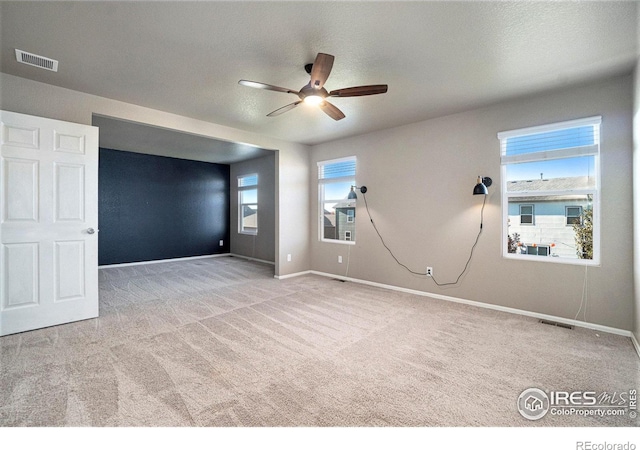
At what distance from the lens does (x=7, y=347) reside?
2.50m

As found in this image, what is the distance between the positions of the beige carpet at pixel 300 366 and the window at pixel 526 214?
1149 millimetres

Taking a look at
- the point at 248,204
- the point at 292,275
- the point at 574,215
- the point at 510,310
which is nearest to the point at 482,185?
the point at 574,215

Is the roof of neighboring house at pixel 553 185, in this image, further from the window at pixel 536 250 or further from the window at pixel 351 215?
the window at pixel 351 215

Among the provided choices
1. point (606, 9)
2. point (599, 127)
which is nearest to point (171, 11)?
point (606, 9)

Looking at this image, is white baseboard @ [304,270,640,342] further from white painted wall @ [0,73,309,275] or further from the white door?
the white door

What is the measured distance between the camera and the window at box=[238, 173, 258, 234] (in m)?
7.49

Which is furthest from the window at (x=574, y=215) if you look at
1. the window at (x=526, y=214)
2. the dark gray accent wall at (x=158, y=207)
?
the dark gray accent wall at (x=158, y=207)

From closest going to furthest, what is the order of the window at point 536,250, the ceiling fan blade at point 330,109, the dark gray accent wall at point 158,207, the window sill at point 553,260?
the ceiling fan blade at point 330,109 → the window sill at point 553,260 → the window at point 536,250 → the dark gray accent wall at point 158,207

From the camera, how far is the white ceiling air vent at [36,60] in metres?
2.45

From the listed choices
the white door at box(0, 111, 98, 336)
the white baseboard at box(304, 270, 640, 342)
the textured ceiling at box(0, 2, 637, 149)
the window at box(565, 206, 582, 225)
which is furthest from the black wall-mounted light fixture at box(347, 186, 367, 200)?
the white door at box(0, 111, 98, 336)

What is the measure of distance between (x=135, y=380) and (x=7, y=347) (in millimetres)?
1550

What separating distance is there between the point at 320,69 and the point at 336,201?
3.29 metres

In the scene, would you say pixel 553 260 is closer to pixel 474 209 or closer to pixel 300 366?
pixel 474 209
